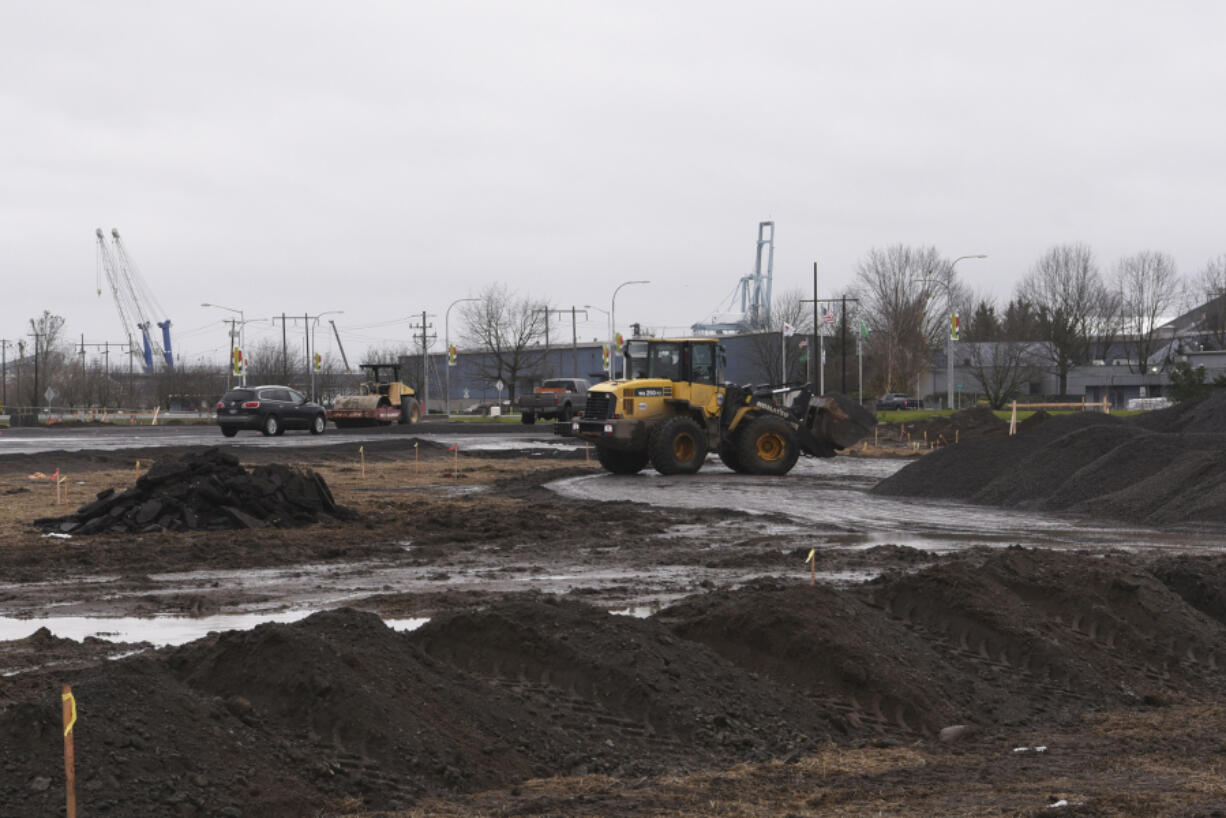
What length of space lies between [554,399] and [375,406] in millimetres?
8871

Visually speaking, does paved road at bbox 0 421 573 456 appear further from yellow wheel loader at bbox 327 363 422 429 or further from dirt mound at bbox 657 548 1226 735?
dirt mound at bbox 657 548 1226 735

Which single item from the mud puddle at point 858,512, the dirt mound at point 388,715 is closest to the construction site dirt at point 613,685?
the dirt mound at point 388,715

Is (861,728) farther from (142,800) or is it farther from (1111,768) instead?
(142,800)

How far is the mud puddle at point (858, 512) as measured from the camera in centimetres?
1761

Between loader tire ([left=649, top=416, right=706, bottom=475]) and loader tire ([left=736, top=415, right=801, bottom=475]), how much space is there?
0.91 m

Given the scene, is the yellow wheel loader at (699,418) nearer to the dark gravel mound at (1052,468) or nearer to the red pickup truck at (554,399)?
the dark gravel mound at (1052,468)

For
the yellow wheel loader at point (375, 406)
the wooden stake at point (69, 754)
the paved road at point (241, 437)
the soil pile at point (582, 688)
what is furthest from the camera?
the yellow wheel loader at point (375, 406)

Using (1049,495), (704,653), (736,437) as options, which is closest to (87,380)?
(736,437)

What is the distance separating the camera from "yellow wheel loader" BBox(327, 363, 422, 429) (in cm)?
A: 5441

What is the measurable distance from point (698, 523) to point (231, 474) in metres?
6.95

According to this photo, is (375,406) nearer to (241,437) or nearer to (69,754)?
(241,437)

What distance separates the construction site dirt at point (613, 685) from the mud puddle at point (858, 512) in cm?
219

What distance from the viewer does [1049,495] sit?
74.9 feet

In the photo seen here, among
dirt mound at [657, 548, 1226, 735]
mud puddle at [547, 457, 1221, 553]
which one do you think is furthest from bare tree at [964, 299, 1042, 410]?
dirt mound at [657, 548, 1226, 735]
